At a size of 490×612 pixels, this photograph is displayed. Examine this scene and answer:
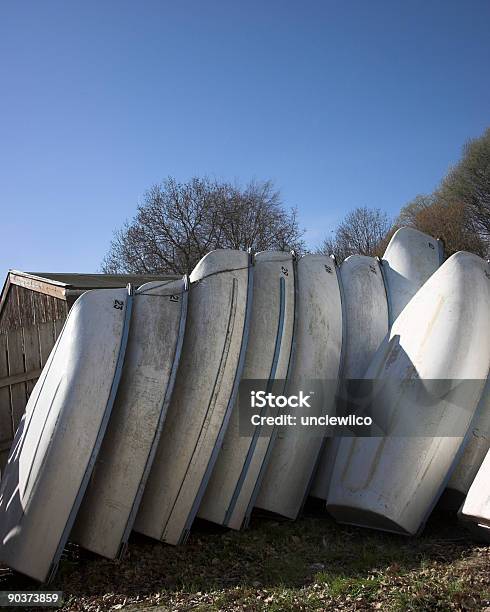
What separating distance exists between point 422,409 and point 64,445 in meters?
2.43

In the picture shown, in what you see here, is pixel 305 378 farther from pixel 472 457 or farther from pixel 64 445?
pixel 64 445

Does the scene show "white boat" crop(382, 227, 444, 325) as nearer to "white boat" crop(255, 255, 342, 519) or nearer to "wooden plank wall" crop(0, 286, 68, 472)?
"white boat" crop(255, 255, 342, 519)

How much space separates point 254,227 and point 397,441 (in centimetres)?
2514

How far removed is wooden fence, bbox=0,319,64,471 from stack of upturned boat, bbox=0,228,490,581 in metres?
1.49

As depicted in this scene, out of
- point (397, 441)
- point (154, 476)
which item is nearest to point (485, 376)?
point (397, 441)

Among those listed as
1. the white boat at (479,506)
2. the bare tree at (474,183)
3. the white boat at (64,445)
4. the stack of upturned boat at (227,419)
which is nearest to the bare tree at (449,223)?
the bare tree at (474,183)

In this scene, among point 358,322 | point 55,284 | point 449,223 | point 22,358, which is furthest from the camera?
point 449,223

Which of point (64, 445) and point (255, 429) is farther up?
point (255, 429)

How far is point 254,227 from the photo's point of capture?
29062mm

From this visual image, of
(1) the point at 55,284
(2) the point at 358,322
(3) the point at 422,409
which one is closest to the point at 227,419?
(3) the point at 422,409

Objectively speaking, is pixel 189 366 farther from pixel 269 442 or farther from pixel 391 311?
pixel 391 311

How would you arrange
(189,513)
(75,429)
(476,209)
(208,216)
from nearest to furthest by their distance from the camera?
(75,429), (189,513), (208,216), (476,209)

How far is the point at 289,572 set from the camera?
3926 mm

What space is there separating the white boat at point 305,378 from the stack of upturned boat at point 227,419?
0.01 meters
